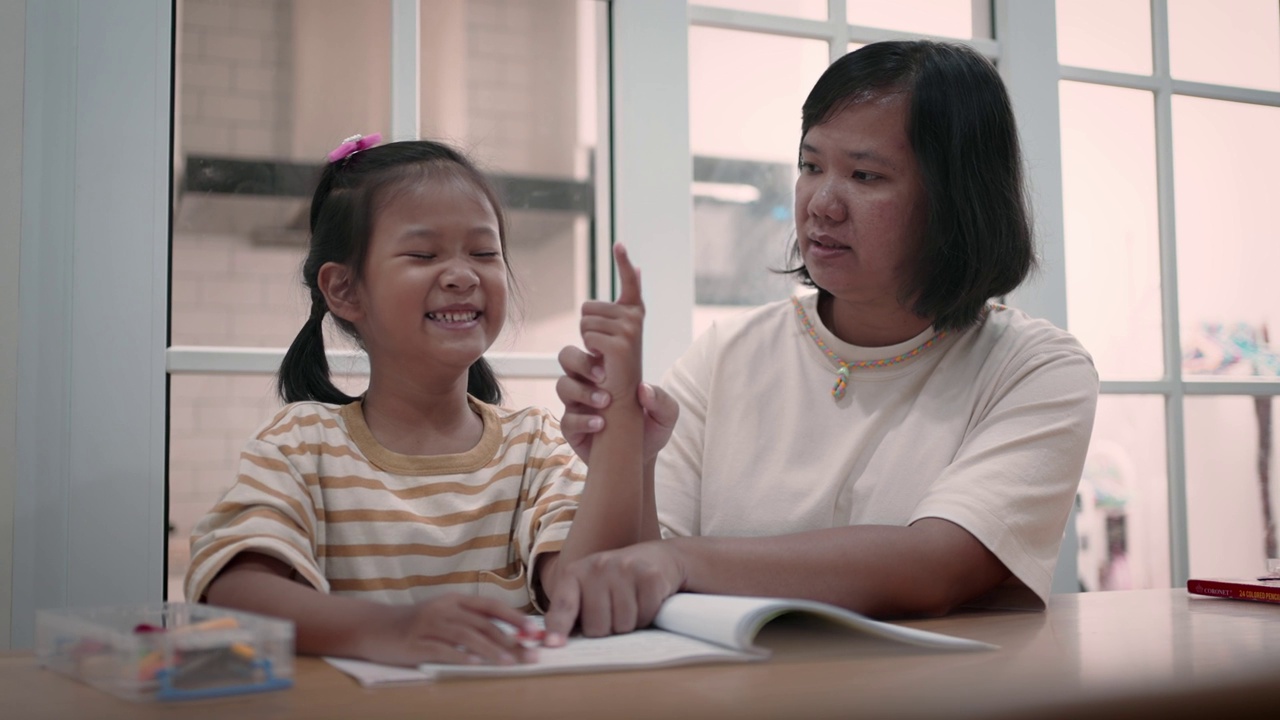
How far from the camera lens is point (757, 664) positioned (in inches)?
33.4

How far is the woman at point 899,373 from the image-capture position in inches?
51.2

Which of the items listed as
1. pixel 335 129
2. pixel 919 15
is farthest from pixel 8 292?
pixel 919 15

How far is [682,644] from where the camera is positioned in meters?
0.91

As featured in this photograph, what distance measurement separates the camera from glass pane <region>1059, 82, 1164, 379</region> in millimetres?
2387

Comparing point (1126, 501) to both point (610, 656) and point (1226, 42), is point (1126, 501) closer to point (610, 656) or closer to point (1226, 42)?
point (1226, 42)

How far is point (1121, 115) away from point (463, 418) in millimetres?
1689

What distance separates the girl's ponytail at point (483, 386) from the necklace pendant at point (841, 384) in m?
0.47

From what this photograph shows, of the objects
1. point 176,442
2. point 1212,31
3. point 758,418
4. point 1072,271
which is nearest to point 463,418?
point 758,418

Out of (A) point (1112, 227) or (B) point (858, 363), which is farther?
(A) point (1112, 227)

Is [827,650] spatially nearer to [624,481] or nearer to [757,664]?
[757,664]

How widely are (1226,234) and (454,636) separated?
2.27 metres

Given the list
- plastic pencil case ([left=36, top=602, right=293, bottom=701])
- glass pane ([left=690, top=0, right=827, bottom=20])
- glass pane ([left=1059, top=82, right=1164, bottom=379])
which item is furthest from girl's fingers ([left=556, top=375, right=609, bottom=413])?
glass pane ([left=1059, top=82, right=1164, bottom=379])

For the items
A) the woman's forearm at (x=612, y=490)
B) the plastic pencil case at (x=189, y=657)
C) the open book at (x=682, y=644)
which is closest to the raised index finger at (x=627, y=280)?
the woman's forearm at (x=612, y=490)

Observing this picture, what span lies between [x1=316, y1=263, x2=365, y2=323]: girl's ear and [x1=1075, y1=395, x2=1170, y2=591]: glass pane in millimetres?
1628
